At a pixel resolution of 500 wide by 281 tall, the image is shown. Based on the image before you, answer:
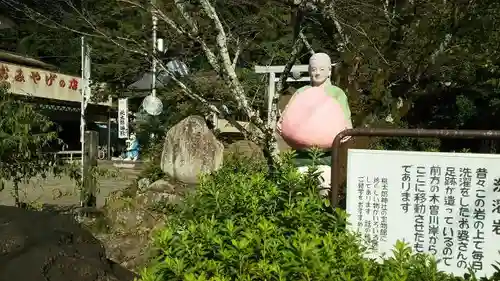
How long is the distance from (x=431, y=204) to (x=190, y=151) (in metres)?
6.34

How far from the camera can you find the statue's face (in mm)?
4398

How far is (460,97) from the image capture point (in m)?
12.7

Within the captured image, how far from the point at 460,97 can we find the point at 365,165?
10454 mm

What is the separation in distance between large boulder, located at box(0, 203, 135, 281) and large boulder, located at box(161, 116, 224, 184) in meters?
4.51

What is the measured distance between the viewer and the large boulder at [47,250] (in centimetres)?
365

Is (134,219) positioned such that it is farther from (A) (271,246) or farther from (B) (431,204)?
(A) (271,246)

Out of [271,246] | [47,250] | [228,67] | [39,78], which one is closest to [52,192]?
[228,67]

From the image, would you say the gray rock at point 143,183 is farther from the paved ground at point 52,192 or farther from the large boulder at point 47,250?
the large boulder at point 47,250

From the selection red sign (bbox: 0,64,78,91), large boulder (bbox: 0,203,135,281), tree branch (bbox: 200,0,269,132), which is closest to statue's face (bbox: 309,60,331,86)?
tree branch (bbox: 200,0,269,132)

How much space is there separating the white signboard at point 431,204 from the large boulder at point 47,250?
1.86 metres

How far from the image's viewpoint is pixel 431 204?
2.98 meters

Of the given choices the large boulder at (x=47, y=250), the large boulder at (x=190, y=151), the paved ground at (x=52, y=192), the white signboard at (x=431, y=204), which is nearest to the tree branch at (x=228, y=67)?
the large boulder at (x=47, y=250)

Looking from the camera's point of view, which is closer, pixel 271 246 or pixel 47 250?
pixel 271 246

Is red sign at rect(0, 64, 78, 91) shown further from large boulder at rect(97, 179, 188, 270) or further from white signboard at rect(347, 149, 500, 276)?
white signboard at rect(347, 149, 500, 276)
